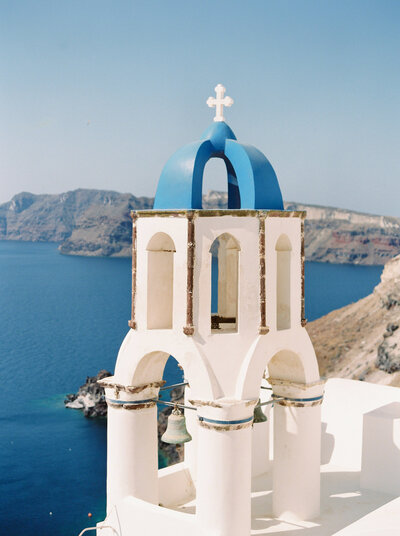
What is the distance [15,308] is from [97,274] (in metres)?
61.1

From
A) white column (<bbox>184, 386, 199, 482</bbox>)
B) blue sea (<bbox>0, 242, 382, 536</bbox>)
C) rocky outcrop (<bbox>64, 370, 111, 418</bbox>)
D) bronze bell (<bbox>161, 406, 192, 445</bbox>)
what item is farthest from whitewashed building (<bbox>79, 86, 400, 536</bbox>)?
rocky outcrop (<bbox>64, 370, 111, 418</bbox>)

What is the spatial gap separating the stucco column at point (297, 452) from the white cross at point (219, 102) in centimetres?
504

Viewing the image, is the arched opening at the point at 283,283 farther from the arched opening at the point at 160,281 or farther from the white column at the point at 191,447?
the white column at the point at 191,447

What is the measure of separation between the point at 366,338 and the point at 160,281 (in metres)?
50.0

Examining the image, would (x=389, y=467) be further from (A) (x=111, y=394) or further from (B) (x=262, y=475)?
(A) (x=111, y=394)

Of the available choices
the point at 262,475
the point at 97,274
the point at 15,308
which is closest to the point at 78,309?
the point at 15,308

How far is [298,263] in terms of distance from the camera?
41.6 ft

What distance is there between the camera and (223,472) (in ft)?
36.3

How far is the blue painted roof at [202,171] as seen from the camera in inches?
465

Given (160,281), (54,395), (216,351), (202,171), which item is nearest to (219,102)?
(202,171)

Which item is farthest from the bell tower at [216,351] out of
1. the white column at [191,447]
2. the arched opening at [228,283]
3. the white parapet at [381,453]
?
the white parapet at [381,453]

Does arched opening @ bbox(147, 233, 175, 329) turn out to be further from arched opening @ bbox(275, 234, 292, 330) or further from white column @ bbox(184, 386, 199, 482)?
white column @ bbox(184, 386, 199, 482)

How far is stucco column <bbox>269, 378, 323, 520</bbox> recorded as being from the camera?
12773 millimetres

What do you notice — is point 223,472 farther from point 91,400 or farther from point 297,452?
point 91,400
